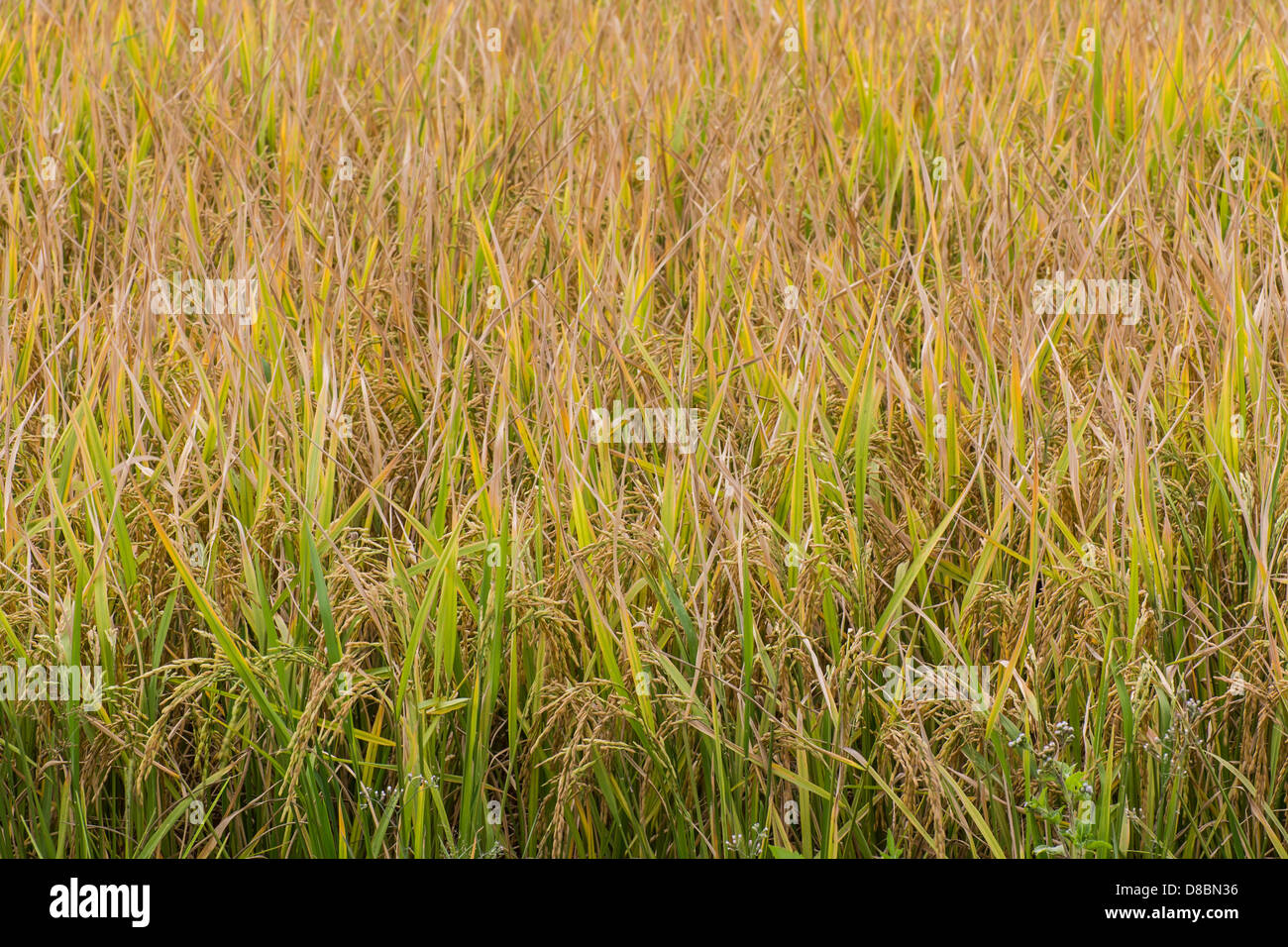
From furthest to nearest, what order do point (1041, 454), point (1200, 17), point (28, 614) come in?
1. point (1200, 17)
2. point (1041, 454)
3. point (28, 614)

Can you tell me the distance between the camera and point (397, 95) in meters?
3.10

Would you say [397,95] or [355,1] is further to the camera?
[355,1]

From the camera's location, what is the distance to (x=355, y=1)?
3842mm

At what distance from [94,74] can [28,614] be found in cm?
212

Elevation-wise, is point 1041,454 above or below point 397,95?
below

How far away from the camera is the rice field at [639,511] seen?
4.86 feet

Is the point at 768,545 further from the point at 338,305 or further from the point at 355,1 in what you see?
the point at 355,1

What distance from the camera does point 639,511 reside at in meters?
1.80

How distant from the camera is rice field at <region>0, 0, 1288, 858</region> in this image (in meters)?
1.48
